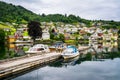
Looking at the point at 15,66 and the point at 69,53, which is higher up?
the point at 15,66

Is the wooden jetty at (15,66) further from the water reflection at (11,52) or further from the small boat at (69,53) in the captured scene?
the water reflection at (11,52)

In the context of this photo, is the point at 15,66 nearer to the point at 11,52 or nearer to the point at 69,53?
the point at 69,53

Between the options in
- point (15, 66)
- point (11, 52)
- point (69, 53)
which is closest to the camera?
point (15, 66)

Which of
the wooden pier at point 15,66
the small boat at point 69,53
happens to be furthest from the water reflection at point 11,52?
the wooden pier at point 15,66

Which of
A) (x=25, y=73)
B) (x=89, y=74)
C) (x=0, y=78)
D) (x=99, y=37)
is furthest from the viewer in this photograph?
(x=99, y=37)

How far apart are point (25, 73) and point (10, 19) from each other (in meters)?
164

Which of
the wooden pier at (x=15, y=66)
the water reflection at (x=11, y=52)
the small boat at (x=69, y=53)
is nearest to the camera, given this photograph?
the wooden pier at (x=15, y=66)

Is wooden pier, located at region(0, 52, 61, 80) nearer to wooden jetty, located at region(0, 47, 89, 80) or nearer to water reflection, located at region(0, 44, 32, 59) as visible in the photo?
wooden jetty, located at region(0, 47, 89, 80)

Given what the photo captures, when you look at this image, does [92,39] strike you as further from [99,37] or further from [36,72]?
[36,72]

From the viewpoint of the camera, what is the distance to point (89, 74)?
36375 mm

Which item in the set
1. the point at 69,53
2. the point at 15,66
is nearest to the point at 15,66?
the point at 15,66

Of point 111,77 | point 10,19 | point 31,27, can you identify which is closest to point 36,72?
point 111,77

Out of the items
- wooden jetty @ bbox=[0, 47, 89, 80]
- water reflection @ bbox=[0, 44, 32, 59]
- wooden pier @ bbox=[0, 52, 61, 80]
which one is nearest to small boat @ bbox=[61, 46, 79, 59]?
wooden jetty @ bbox=[0, 47, 89, 80]

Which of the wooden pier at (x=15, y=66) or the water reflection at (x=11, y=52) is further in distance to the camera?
the water reflection at (x=11, y=52)
